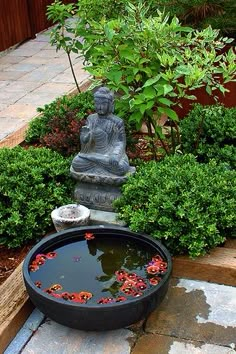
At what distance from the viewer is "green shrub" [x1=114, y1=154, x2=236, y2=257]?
3.61 metres

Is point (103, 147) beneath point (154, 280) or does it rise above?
above

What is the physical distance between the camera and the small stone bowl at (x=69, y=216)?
385 centimetres

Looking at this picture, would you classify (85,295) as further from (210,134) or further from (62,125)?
(62,125)

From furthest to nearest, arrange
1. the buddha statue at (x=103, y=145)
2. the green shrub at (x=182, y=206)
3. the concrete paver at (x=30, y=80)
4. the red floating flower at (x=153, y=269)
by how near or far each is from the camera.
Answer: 1. the concrete paver at (x=30, y=80)
2. the buddha statue at (x=103, y=145)
3. the green shrub at (x=182, y=206)
4. the red floating flower at (x=153, y=269)

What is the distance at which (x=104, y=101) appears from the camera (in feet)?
12.9

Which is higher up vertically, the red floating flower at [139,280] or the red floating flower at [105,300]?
the red floating flower at [105,300]

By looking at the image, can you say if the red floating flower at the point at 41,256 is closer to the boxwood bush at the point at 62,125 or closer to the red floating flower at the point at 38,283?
the red floating flower at the point at 38,283

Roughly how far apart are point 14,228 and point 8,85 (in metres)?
4.61

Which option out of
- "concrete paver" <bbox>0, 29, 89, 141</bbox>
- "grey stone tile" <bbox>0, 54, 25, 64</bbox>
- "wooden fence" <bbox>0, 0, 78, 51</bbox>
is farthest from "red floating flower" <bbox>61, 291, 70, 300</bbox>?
"wooden fence" <bbox>0, 0, 78, 51</bbox>

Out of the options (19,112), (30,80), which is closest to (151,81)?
(19,112)

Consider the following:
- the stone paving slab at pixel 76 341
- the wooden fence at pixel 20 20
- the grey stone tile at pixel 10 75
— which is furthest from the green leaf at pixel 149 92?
the wooden fence at pixel 20 20

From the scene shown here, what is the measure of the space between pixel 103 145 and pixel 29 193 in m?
0.68

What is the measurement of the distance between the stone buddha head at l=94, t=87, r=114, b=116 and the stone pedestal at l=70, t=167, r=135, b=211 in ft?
1.60

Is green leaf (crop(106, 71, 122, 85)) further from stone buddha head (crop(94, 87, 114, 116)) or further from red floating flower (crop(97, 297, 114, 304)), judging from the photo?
red floating flower (crop(97, 297, 114, 304))
